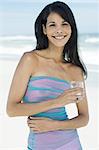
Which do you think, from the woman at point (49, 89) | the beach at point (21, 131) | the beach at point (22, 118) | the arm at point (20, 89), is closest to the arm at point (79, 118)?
the woman at point (49, 89)

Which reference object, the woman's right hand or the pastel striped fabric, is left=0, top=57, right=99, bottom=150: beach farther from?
the woman's right hand

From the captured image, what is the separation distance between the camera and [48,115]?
4.93ft

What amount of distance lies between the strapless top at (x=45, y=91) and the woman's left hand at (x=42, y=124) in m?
0.04

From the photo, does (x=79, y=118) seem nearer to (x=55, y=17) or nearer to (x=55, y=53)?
(x=55, y=53)

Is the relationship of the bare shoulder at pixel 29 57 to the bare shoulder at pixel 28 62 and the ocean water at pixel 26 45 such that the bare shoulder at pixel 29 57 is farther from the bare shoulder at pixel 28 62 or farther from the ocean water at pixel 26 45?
the ocean water at pixel 26 45

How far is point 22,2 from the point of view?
732cm

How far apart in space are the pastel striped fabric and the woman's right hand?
0.09 metres

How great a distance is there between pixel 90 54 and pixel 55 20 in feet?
17.7

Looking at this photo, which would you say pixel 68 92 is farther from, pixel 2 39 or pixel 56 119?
pixel 2 39

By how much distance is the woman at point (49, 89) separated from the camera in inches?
57.2

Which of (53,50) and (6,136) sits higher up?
(53,50)

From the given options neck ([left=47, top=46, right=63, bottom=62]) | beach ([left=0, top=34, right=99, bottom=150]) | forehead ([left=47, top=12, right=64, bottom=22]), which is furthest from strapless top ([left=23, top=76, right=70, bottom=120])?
beach ([left=0, top=34, right=99, bottom=150])

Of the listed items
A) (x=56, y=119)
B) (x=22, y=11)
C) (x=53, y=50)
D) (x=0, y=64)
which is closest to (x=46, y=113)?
(x=56, y=119)

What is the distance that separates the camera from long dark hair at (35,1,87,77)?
1542mm
